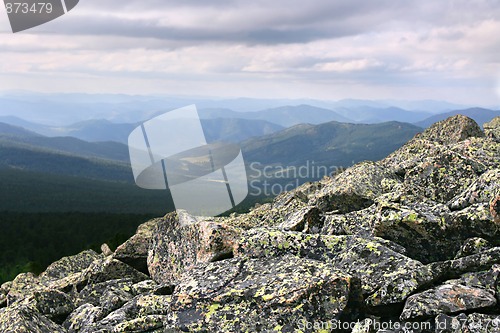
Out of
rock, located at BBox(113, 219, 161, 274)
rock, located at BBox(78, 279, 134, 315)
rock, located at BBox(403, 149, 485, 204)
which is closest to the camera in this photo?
rock, located at BBox(78, 279, 134, 315)

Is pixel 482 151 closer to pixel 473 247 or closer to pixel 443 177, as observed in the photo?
pixel 443 177

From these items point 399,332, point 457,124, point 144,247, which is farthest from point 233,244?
point 457,124

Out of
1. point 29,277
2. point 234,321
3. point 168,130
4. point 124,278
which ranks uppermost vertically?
point 168,130

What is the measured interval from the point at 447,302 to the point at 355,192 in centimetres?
1163

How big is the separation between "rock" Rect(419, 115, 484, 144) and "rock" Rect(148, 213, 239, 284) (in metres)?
23.4

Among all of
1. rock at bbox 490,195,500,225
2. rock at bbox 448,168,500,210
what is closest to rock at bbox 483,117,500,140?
rock at bbox 448,168,500,210

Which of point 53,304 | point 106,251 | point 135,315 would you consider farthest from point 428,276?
point 106,251

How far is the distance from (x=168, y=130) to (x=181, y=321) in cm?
823

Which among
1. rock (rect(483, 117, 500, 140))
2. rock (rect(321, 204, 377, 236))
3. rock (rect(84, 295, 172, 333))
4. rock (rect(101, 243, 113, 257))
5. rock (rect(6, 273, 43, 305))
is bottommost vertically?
rock (rect(101, 243, 113, 257))

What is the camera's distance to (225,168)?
778 inches

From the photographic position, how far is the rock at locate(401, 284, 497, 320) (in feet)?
37.2

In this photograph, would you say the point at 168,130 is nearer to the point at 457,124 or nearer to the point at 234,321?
the point at 234,321

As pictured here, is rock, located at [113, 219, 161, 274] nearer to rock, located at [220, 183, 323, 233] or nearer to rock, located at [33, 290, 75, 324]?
rock, located at [220, 183, 323, 233]

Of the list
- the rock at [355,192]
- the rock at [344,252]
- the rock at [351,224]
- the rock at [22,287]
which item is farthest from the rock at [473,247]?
the rock at [22,287]
